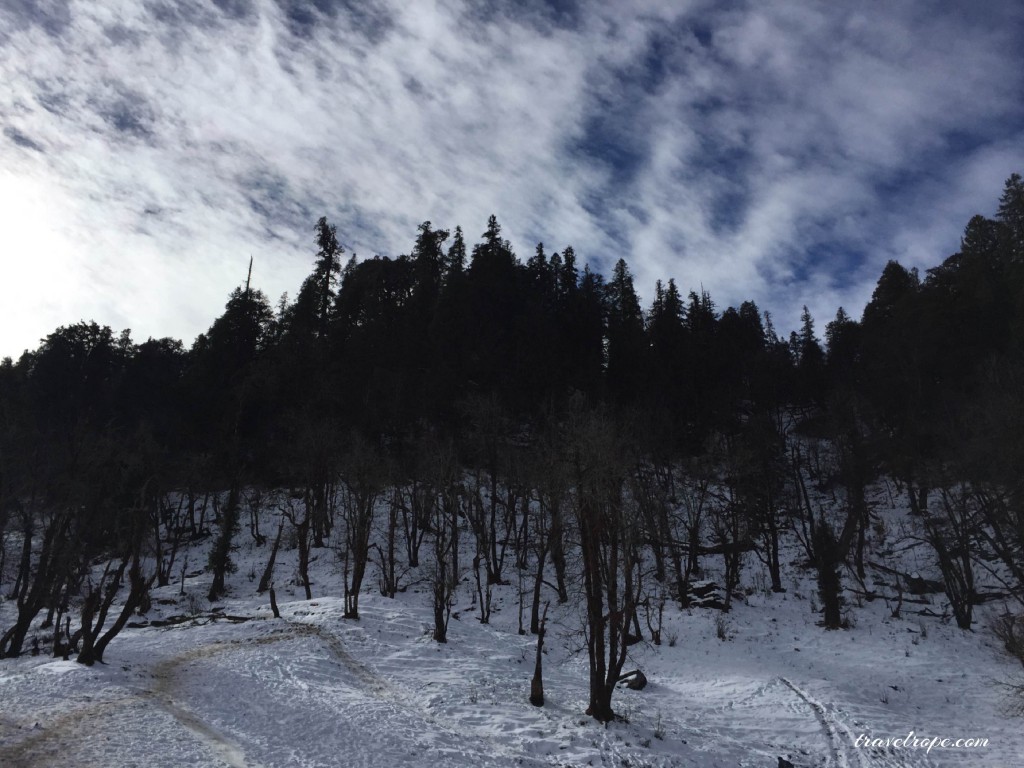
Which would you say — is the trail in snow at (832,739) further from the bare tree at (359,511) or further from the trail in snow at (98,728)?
the bare tree at (359,511)

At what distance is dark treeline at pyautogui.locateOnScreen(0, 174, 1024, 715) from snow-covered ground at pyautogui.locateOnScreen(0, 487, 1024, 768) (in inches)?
147

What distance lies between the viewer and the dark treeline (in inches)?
1400

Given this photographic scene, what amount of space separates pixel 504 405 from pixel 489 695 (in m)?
36.5

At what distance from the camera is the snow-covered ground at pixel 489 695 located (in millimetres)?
14219

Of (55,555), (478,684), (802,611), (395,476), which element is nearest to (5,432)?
(55,555)

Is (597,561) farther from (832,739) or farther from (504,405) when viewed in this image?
(504,405)

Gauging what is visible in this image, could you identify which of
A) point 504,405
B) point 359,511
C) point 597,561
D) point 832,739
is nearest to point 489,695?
point 597,561

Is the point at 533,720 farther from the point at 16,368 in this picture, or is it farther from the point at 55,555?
the point at 16,368

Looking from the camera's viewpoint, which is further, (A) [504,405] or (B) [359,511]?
(A) [504,405]

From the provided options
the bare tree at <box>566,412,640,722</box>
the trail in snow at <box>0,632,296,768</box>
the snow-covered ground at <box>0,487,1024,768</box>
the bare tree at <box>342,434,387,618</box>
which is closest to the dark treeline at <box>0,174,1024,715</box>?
the bare tree at <box>342,434,387,618</box>

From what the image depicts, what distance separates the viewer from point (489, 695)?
66.4ft

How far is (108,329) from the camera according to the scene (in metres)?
62.0

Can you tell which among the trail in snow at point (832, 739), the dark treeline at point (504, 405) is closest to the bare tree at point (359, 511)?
the dark treeline at point (504, 405)

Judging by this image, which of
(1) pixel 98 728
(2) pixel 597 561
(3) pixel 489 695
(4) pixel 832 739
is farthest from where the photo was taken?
(3) pixel 489 695
